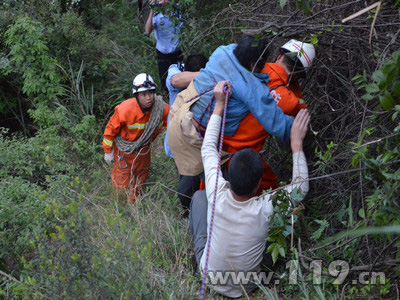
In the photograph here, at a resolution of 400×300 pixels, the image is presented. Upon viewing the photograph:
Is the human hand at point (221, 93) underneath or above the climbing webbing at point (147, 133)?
above

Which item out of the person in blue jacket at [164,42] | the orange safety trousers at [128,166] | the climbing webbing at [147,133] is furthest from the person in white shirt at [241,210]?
the person in blue jacket at [164,42]

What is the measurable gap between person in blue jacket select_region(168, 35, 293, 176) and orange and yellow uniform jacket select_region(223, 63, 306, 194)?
67 millimetres

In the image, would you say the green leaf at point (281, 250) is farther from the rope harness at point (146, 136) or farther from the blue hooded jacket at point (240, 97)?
the rope harness at point (146, 136)

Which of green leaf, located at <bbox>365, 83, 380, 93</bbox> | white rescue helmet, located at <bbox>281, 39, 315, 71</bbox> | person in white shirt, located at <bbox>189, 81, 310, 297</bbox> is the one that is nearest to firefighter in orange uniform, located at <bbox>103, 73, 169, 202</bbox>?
person in white shirt, located at <bbox>189, 81, 310, 297</bbox>

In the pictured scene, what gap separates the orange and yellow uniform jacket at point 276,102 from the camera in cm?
344

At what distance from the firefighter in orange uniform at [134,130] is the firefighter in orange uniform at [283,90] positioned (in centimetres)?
159

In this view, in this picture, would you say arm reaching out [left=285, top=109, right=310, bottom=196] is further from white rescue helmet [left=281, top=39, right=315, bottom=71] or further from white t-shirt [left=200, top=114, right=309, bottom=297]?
white rescue helmet [left=281, top=39, right=315, bottom=71]

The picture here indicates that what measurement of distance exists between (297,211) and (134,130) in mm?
2690

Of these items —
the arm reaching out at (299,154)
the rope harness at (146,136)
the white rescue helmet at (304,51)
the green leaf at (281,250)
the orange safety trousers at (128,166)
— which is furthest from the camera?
the orange safety trousers at (128,166)

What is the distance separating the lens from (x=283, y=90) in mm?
3463

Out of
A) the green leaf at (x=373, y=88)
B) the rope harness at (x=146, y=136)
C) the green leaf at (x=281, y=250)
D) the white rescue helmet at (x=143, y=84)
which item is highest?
the green leaf at (x=373, y=88)

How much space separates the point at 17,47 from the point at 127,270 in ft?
15.7

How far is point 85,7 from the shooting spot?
27.9 ft

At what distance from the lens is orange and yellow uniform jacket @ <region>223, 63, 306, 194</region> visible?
3439 millimetres
